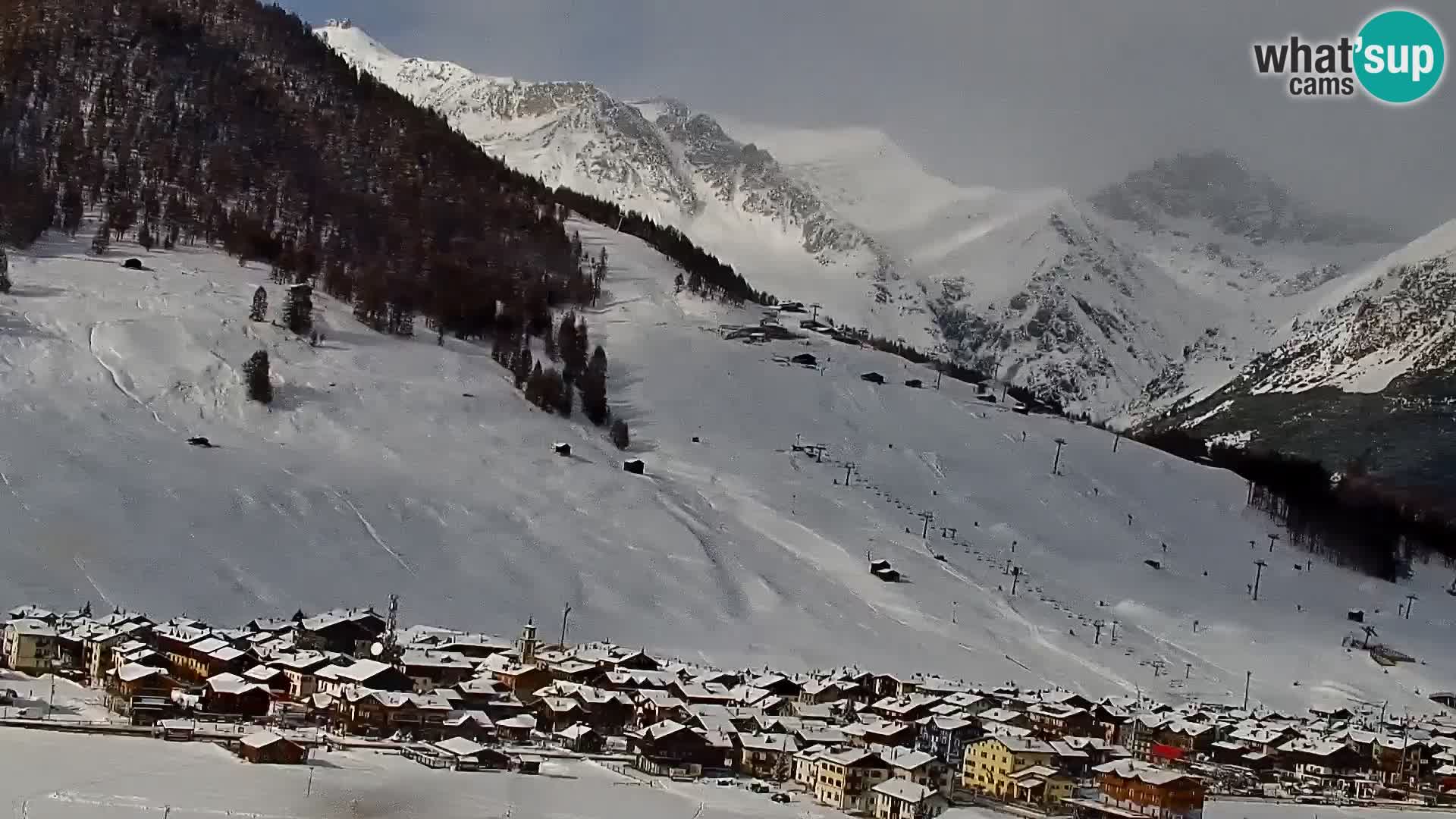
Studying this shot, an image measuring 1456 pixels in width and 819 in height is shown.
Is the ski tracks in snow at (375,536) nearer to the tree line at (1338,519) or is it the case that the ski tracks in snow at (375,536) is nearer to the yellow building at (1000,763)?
the yellow building at (1000,763)

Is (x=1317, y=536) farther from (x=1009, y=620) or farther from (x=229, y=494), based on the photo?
(x=229, y=494)

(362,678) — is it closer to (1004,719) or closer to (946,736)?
(946,736)

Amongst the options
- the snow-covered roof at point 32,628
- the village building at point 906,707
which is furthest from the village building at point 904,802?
the snow-covered roof at point 32,628

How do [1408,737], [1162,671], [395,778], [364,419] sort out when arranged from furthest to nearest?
[364,419] → [1162,671] → [1408,737] → [395,778]

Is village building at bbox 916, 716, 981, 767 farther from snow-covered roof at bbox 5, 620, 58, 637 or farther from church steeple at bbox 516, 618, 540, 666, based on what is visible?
snow-covered roof at bbox 5, 620, 58, 637

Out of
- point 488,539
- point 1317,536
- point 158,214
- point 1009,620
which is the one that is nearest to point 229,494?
point 488,539
